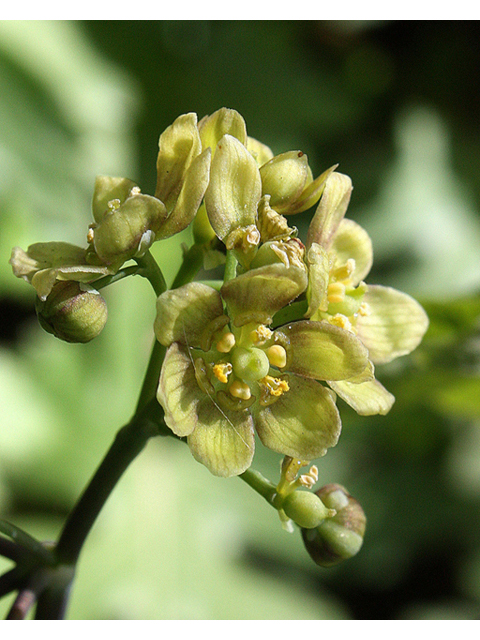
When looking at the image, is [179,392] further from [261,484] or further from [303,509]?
[303,509]

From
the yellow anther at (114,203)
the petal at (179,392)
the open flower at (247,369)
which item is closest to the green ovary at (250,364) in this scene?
the open flower at (247,369)

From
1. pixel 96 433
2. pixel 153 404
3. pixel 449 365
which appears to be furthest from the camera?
pixel 96 433

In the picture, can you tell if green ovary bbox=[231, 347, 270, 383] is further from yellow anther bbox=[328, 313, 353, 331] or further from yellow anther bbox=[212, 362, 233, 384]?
yellow anther bbox=[328, 313, 353, 331]

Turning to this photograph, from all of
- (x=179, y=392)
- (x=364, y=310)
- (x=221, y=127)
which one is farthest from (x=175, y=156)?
(x=364, y=310)

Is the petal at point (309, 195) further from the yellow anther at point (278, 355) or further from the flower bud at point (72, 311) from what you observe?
the flower bud at point (72, 311)

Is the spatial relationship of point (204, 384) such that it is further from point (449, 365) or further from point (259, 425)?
point (449, 365)

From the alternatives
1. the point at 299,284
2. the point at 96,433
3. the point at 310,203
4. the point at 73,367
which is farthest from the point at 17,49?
the point at 299,284
